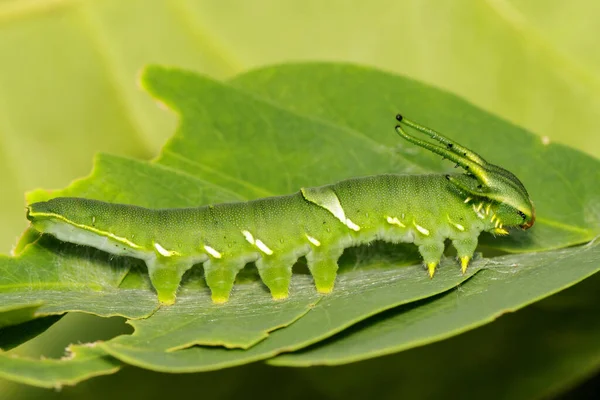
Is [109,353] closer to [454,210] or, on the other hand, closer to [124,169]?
[124,169]

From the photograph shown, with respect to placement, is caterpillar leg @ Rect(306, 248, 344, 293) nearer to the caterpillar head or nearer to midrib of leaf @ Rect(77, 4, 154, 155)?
the caterpillar head

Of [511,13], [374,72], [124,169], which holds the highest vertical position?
[511,13]

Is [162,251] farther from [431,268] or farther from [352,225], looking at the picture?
[431,268]

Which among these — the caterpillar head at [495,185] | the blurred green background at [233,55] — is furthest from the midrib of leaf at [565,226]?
the blurred green background at [233,55]

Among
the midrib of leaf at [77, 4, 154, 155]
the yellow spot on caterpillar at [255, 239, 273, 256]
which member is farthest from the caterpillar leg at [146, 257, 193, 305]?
the midrib of leaf at [77, 4, 154, 155]

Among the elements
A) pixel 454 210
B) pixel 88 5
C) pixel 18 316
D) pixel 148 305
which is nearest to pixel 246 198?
pixel 148 305

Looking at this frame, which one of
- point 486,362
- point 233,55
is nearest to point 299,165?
point 486,362
